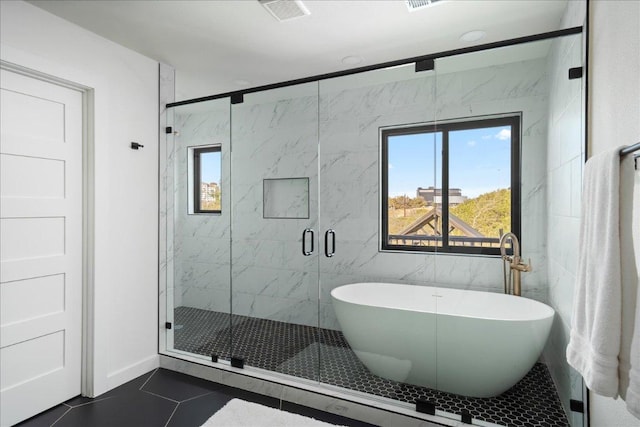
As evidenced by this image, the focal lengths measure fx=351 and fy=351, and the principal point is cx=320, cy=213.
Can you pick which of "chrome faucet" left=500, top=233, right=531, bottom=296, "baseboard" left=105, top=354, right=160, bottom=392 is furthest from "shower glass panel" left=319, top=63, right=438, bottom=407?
"baseboard" left=105, top=354, right=160, bottom=392

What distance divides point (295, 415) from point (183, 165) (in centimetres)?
227

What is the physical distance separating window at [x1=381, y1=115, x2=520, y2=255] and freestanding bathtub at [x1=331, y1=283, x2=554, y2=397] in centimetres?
36

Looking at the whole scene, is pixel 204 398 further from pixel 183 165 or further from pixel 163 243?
pixel 183 165

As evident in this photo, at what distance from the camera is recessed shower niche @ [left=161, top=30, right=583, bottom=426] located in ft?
6.88

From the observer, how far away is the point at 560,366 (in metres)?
2.08

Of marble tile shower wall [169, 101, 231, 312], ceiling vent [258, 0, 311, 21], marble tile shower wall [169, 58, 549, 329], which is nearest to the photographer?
marble tile shower wall [169, 58, 549, 329]

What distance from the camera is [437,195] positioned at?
2.35 metres

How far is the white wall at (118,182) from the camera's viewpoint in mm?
2465

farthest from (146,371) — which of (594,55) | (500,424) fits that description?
(594,55)

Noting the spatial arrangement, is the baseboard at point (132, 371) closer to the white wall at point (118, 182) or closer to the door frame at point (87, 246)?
the white wall at point (118, 182)

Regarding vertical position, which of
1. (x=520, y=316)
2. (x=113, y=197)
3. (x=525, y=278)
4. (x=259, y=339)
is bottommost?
(x=259, y=339)

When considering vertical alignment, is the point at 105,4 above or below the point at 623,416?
above

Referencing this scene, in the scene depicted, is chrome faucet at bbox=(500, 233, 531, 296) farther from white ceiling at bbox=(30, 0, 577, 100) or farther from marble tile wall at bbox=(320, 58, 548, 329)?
white ceiling at bbox=(30, 0, 577, 100)

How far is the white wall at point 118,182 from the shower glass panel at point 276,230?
81cm
